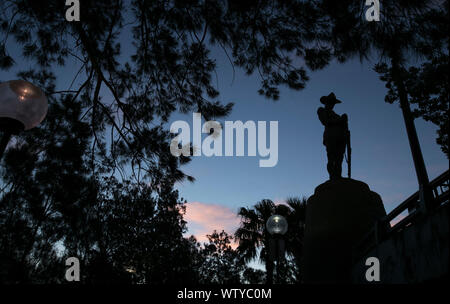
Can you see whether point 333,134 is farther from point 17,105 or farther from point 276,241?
point 17,105

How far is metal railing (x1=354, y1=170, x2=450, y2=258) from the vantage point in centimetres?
394

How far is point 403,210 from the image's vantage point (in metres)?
5.14

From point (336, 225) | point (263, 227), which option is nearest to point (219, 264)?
point (263, 227)

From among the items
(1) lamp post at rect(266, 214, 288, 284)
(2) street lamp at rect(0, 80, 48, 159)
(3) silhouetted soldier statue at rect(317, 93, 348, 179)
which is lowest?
(1) lamp post at rect(266, 214, 288, 284)

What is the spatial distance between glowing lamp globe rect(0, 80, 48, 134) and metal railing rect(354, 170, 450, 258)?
15.2 feet

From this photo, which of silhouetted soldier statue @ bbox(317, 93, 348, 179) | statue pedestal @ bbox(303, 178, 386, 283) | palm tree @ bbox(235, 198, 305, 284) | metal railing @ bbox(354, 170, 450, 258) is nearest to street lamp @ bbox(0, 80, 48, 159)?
metal railing @ bbox(354, 170, 450, 258)

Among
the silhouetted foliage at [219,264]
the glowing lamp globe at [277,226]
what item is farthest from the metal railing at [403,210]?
the silhouetted foliage at [219,264]

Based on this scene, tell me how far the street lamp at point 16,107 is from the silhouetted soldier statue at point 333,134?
22.6 ft

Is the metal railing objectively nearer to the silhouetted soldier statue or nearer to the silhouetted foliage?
the silhouetted soldier statue

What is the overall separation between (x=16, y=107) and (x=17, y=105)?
2 cm

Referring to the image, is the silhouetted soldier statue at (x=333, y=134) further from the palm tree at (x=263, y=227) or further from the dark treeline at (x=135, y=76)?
the palm tree at (x=263, y=227)
